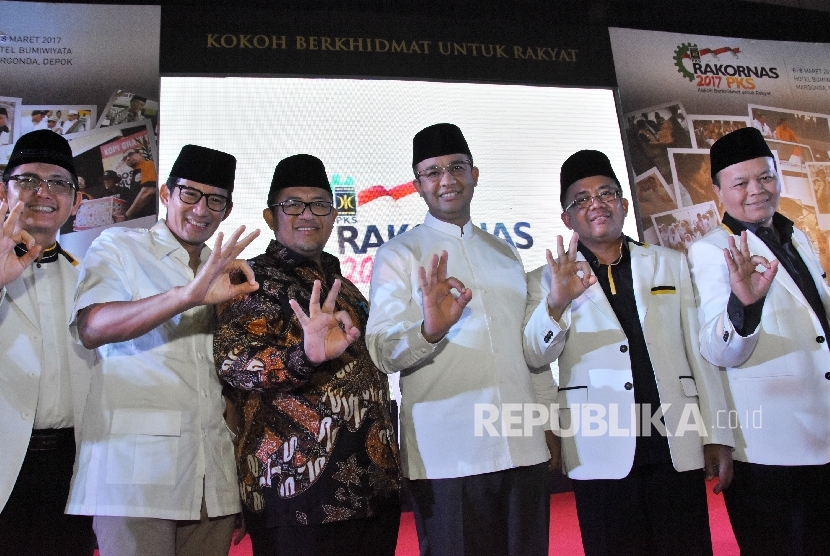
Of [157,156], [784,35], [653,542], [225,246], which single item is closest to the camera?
[225,246]

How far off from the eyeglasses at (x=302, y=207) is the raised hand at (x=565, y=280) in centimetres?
76

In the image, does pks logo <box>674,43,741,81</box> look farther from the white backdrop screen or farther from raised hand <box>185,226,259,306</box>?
raised hand <box>185,226,259,306</box>

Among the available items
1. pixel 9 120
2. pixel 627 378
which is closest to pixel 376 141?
pixel 9 120

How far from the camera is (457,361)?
2.13 m

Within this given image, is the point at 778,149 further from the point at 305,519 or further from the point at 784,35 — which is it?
the point at 305,519

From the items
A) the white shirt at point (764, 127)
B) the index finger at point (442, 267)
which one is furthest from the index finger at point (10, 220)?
the white shirt at point (764, 127)

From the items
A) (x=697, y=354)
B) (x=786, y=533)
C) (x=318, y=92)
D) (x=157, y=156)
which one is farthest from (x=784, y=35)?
(x=157, y=156)

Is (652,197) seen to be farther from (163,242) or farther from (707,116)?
(163,242)

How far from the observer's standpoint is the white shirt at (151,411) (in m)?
1.81

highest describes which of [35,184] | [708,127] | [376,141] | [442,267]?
[708,127]

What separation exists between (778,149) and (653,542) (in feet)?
12.3

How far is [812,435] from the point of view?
2.20 metres

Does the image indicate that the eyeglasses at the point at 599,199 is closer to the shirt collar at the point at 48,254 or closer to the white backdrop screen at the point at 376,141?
the white backdrop screen at the point at 376,141

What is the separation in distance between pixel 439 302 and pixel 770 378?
47.7 inches
